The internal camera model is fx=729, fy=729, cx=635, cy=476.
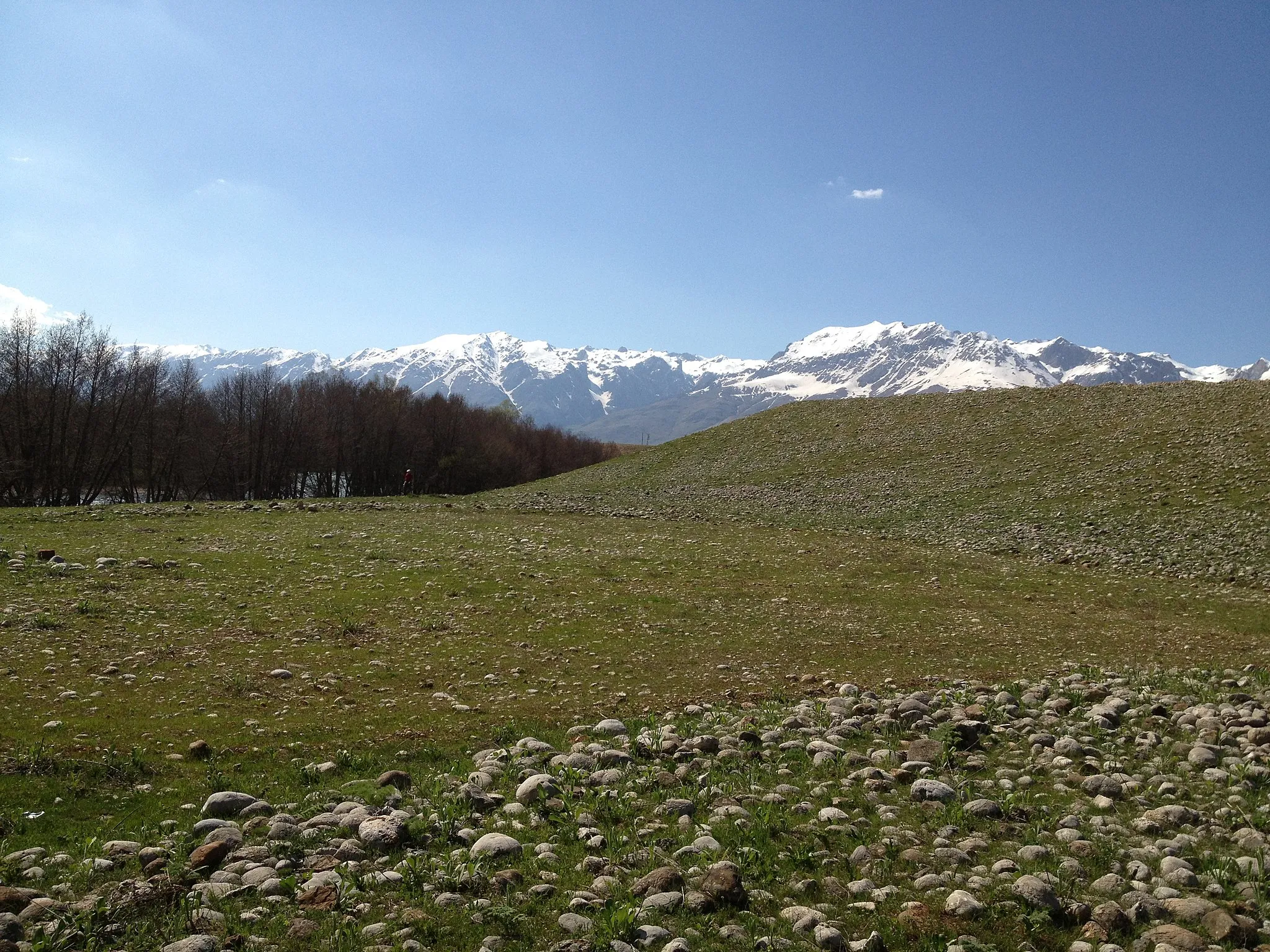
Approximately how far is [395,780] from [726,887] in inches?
212

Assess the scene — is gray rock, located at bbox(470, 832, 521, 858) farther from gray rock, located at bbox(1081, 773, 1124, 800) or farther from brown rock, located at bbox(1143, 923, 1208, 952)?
gray rock, located at bbox(1081, 773, 1124, 800)

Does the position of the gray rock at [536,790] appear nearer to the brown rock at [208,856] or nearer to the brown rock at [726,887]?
the brown rock at [726,887]

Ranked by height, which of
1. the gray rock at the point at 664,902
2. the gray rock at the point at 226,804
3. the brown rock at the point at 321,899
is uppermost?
the gray rock at the point at 664,902

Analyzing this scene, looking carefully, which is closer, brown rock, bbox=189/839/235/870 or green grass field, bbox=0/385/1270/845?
brown rock, bbox=189/839/235/870

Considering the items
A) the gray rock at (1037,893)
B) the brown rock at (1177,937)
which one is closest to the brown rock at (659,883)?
the gray rock at (1037,893)

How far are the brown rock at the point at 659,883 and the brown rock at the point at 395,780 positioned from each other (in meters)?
4.28

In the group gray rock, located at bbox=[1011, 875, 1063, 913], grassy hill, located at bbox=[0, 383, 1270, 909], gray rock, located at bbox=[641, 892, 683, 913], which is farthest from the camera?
grassy hill, located at bbox=[0, 383, 1270, 909]

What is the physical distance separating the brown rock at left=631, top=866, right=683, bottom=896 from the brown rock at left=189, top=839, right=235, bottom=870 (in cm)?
449

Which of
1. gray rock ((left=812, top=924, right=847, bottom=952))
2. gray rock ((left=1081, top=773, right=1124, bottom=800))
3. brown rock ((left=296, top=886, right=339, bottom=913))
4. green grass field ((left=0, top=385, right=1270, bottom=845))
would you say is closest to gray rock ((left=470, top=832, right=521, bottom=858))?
brown rock ((left=296, top=886, right=339, bottom=913))

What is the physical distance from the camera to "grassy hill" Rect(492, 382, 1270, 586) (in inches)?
1449

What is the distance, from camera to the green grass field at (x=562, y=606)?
12.3 m

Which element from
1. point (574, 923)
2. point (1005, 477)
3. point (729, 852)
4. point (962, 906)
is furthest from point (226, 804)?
point (1005, 477)

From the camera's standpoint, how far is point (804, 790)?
9.72 meters

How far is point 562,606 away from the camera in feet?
75.5
